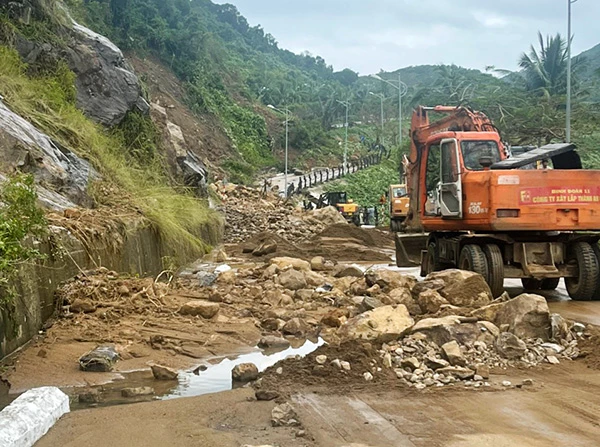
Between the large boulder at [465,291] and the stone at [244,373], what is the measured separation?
3832 millimetres

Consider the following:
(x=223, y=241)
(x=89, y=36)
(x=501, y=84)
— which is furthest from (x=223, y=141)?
(x=89, y=36)

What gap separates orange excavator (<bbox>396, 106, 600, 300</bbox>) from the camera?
11.4m

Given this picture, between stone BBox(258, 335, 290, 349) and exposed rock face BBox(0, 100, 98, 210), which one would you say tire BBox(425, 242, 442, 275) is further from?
exposed rock face BBox(0, 100, 98, 210)

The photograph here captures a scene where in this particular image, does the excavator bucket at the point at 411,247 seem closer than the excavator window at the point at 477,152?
No

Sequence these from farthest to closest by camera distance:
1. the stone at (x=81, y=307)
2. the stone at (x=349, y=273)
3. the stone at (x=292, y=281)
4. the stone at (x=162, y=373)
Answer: the stone at (x=349, y=273) → the stone at (x=292, y=281) → the stone at (x=81, y=307) → the stone at (x=162, y=373)

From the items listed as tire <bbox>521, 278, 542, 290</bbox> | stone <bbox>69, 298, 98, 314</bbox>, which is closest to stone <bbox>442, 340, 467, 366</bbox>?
stone <bbox>69, 298, 98, 314</bbox>

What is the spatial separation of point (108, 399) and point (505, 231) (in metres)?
7.50

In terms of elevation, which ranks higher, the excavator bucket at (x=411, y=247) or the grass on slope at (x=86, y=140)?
the grass on slope at (x=86, y=140)

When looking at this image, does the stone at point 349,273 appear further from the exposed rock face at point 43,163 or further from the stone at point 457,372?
the stone at point 457,372

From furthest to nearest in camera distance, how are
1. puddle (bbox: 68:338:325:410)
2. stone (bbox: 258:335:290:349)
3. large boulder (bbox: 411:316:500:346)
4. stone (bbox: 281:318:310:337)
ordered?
1. stone (bbox: 281:318:310:337)
2. stone (bbox: 258:335:290:349)
3. large boulder (bbox: 411:316:500:346)
4. puddle (bbox: 68:338:325:410)

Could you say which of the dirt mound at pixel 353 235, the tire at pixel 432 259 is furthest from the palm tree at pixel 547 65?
the tire at pixel 432 259

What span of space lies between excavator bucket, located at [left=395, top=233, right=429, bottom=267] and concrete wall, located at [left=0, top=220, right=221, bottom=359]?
5339mm

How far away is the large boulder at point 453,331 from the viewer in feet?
23.8

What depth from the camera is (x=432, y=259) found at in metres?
14.1
